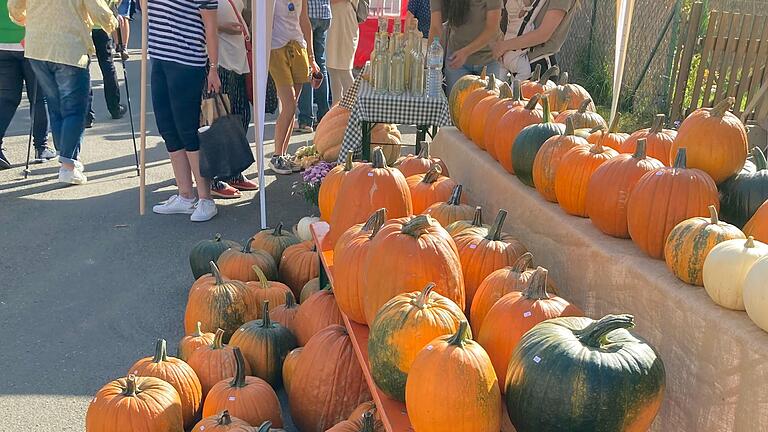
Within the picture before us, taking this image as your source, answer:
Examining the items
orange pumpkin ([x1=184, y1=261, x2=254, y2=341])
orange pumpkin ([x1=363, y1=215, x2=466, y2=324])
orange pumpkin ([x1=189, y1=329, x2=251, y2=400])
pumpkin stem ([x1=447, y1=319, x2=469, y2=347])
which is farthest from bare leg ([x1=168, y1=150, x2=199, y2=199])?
pumpkin stem ([x1=447, y1=319, x2=469, y2=347])

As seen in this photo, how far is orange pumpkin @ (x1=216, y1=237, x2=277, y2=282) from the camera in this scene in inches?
165

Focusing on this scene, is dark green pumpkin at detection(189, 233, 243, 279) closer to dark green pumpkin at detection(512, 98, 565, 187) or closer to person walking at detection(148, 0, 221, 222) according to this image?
person walking at detection(148, 0, 221, 222)

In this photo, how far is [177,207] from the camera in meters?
6.18

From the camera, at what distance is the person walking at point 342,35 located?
8680 mm

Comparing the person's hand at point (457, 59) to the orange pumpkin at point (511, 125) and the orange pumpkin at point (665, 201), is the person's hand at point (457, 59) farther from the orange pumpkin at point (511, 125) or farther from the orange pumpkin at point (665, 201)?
the orange pumpkin at point (665, 201)

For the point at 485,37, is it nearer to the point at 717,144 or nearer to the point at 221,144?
the point at 221,144

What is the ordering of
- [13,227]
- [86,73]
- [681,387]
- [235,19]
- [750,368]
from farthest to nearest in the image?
[86,73] < [235,19] < [13,227] < [681,387] < [750,368]

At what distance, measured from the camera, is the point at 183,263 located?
5.20m

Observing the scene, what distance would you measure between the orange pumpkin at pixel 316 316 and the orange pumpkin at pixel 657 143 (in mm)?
1481

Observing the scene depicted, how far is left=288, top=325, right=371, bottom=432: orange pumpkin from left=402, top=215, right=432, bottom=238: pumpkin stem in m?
0.76

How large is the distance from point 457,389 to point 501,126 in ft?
6.29

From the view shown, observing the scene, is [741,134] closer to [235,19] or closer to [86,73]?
[235,19]

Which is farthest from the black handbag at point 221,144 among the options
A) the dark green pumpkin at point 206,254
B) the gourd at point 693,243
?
the gourd at point 693,243

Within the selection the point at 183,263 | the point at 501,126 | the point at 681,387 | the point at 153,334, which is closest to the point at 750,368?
the point at 681,387
